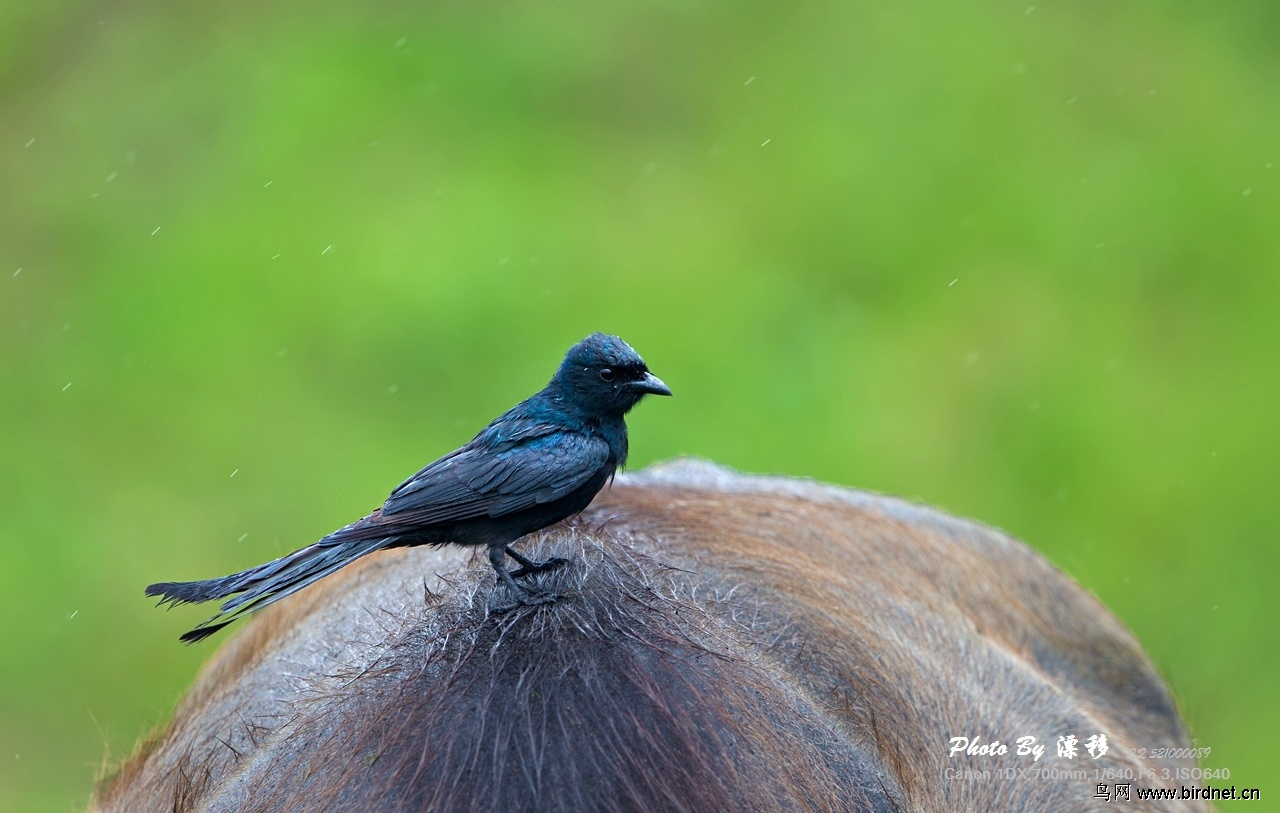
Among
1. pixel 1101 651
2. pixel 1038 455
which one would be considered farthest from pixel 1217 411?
pixel 1101 651

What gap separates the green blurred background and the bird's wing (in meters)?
4.08

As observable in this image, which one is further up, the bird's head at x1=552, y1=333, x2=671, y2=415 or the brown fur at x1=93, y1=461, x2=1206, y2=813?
the bird's head at x1=552, y1=333, x2=671, y2=415

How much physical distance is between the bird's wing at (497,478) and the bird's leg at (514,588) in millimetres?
108

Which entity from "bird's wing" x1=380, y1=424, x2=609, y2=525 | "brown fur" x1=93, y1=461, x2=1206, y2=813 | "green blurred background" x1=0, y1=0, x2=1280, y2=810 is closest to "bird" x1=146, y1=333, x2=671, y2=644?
"bird's wing" x1=380, y1=424, x2=609, y2=525

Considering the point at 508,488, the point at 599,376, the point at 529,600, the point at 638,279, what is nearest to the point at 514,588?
the point at 529,600

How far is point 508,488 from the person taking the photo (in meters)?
1.78

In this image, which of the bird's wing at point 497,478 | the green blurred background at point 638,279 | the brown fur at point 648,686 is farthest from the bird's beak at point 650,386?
the green blurred background at point 638,279

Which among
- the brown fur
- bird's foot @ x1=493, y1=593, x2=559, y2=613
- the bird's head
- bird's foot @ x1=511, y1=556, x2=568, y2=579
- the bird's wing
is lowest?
the brown fur

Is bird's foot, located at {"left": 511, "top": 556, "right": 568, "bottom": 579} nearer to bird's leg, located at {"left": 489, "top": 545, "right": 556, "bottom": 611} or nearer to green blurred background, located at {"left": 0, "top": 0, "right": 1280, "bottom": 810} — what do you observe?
bird's leg, located at {"left": 489, "top": 545, "right": 556, "bottom": 611}

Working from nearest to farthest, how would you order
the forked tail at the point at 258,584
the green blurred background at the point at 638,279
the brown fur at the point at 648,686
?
the forked tail at the point at 258,584 < the brown fur at the point at 648,686 < the green blurred background at the point at 638,279

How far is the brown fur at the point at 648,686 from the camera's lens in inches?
66.7

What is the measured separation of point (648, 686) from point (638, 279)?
527 cm

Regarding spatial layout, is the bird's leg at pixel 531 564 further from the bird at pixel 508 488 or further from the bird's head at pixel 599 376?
the bird's head at pixel 599 376

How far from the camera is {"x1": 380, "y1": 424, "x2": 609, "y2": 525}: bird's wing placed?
175 centimetres
